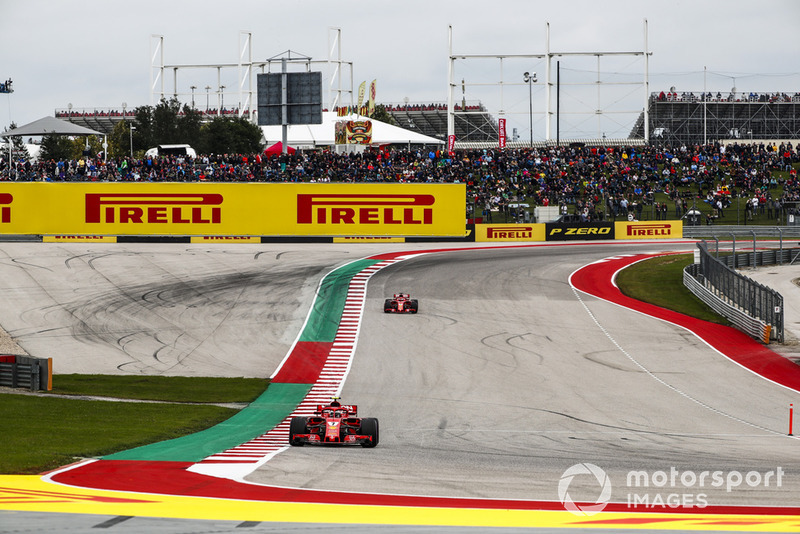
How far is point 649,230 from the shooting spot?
58.9 metres

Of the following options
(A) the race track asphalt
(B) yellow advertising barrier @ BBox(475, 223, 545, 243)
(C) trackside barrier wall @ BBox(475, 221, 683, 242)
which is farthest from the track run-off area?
(C) trackside barrier wall @ BBox(475, 221, 683, 242)

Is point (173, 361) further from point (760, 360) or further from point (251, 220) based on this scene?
point (251, 220)

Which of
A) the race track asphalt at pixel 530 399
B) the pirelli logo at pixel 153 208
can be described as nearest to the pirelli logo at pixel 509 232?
the race track asphalt at pixel 530 399

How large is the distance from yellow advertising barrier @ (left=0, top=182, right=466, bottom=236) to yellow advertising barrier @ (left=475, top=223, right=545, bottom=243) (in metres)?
5.04

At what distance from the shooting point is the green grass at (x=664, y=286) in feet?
122

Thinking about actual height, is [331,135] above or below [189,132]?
below

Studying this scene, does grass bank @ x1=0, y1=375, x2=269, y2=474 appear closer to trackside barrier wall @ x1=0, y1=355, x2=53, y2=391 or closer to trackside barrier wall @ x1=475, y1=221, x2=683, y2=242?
trackside barrier wall @ x1=0, y1=355, x2=53, y2=391

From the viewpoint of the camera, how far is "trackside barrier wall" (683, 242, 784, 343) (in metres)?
31.9

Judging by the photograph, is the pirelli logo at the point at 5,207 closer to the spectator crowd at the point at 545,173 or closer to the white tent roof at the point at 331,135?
the spectator crowd at the point at 545,173

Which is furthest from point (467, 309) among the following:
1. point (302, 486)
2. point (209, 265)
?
point (302, 486)

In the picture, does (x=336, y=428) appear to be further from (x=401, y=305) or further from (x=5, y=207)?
(x=5, y=207)

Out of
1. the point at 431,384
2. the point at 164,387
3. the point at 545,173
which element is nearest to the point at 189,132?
the point at 545,173

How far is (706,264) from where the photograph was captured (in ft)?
131

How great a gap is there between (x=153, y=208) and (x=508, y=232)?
20796 millimetres
